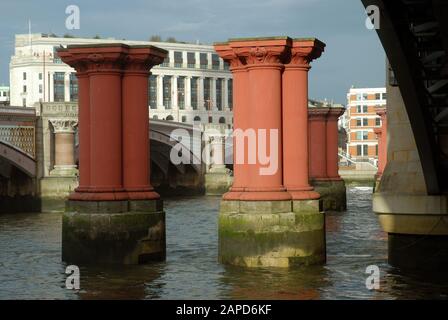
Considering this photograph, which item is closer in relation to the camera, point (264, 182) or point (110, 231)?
point (264, 182)

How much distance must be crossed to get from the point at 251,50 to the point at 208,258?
661cm

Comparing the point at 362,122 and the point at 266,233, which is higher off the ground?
the point at 362,122

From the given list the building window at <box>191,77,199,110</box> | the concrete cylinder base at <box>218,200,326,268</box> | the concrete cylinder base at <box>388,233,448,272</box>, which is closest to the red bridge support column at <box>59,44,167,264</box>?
the concrete cylinder base at <box>218,200,326,268</box>

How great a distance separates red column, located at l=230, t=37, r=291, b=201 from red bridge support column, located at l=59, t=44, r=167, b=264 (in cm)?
289

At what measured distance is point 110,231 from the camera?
23.2 meters

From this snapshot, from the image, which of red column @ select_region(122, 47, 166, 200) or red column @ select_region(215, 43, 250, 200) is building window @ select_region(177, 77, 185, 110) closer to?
red column @ select_region(122, 47, 166, 200)

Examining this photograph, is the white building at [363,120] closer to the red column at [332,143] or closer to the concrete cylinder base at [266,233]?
the red column at [332,143]

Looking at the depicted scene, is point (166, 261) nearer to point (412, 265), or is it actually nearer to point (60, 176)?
point (412, 265)

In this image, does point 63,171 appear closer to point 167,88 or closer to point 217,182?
point 217,182

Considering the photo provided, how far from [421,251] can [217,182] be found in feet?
188

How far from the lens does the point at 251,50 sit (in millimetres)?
22312

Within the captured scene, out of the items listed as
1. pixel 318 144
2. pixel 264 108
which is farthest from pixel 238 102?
pixel 318 144

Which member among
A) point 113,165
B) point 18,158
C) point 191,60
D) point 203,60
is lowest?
point 113,165
